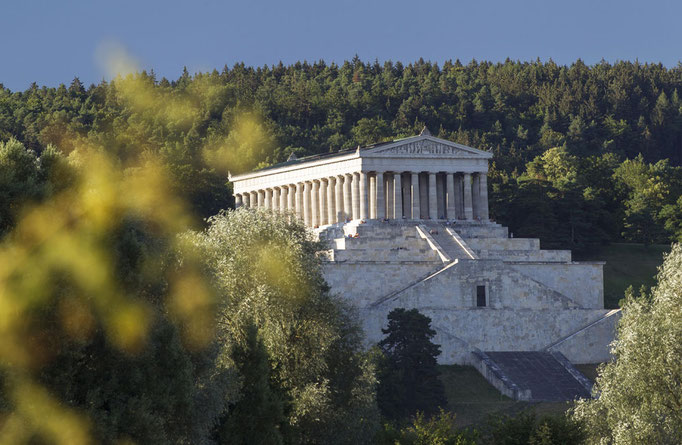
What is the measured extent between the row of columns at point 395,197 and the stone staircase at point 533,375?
88.2ft

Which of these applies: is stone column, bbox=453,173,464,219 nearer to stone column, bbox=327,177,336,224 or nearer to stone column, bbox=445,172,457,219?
stone column, bbox=445,172,457,219

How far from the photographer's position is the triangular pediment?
339 feet

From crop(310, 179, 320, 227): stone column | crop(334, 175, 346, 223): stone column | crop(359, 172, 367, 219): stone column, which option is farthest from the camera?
crop(310, 179, 320, 227): stone column

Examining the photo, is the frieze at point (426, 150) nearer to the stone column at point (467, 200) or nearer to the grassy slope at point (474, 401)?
the stone column at point (467, 200)

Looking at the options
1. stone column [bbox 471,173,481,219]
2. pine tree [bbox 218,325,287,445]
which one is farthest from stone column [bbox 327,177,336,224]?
pine tree [bbox 218,325,287,445]

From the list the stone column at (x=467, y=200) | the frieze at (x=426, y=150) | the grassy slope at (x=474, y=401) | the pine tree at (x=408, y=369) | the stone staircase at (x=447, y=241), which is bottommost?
the grassy slope at (x=474, y=401)

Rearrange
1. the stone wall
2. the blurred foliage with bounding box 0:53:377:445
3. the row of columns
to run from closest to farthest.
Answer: the blurred foliage with bounding box 0:53:377:445
the stone wall
the row of columns

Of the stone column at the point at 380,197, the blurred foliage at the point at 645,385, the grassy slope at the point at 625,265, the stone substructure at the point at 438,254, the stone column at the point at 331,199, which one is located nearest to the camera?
the blurred foliage at the point at 645,385

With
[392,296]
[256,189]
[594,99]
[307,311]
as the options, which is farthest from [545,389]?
[594,99]

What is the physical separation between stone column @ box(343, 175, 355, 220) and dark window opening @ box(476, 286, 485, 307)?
73.3 feet

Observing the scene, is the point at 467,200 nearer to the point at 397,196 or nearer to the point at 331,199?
the point at 397,196

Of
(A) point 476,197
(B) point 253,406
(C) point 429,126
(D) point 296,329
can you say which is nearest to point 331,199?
(A) point 476,197

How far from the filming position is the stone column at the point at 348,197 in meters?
103

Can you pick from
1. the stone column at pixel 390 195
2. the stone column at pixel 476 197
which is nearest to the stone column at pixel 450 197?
the stone column at pixel 476 197
